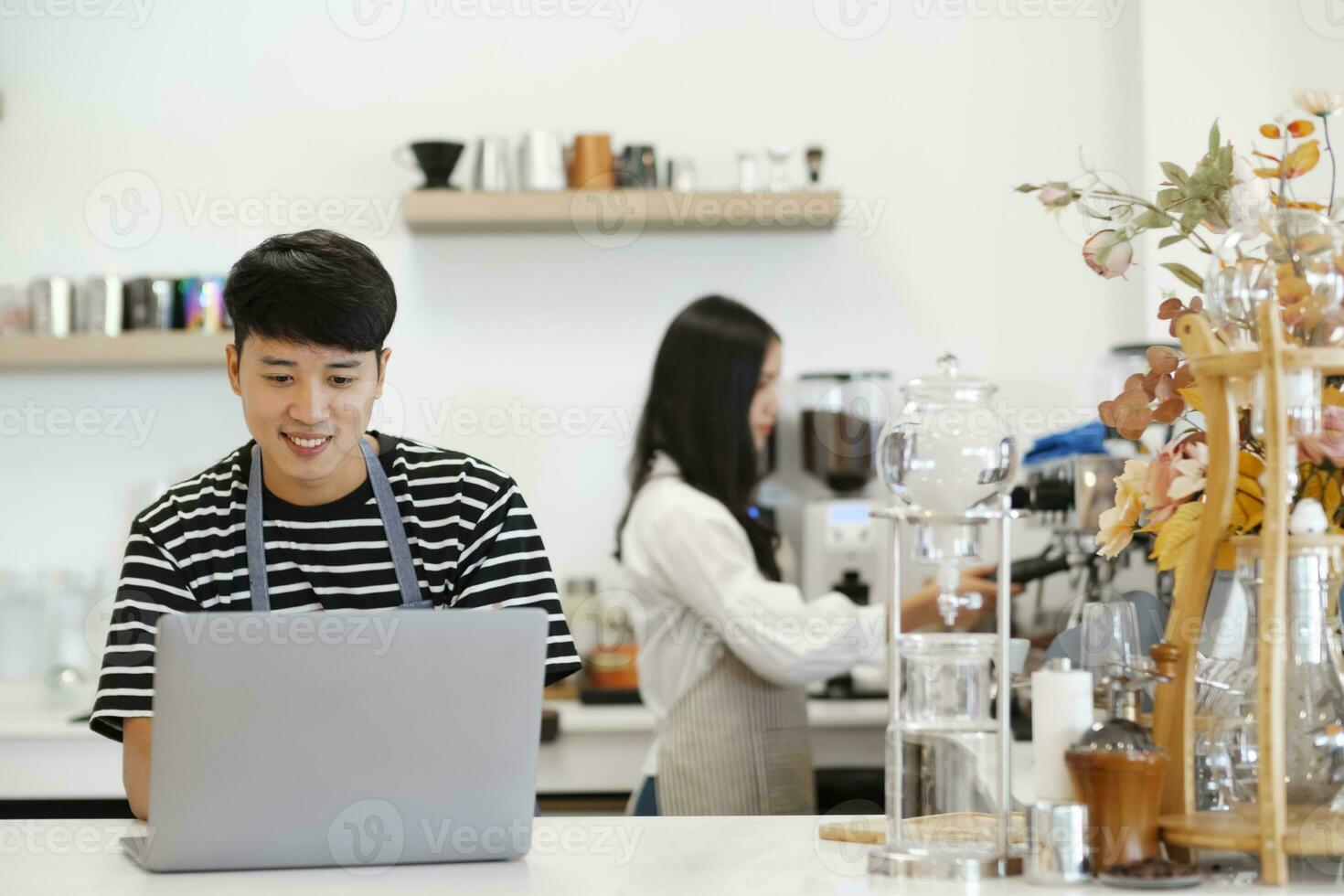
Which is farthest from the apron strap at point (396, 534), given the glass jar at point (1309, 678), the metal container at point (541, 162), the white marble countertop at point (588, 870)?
the metal container at point (541, 162)

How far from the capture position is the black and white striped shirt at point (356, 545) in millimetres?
1721

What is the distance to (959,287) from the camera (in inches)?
142

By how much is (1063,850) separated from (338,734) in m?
0.63

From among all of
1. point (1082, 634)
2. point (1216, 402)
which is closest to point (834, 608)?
point (1082, 634)

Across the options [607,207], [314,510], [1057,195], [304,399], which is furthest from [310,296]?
[607,207]

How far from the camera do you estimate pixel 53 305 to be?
3432 millimetres

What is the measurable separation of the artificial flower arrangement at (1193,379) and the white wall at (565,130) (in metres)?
2.04

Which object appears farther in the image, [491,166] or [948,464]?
[491,166]

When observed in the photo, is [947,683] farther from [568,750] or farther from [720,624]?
[568,750]

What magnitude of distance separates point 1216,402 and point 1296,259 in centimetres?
16

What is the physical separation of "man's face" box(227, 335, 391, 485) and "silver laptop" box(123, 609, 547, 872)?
46cm

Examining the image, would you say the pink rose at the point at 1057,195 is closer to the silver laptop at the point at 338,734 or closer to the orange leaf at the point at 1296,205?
the orange leaf at the point at 1296,205

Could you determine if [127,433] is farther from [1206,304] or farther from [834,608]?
[1206,304]

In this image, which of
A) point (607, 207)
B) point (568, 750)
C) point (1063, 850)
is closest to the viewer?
point (1063, 850)
